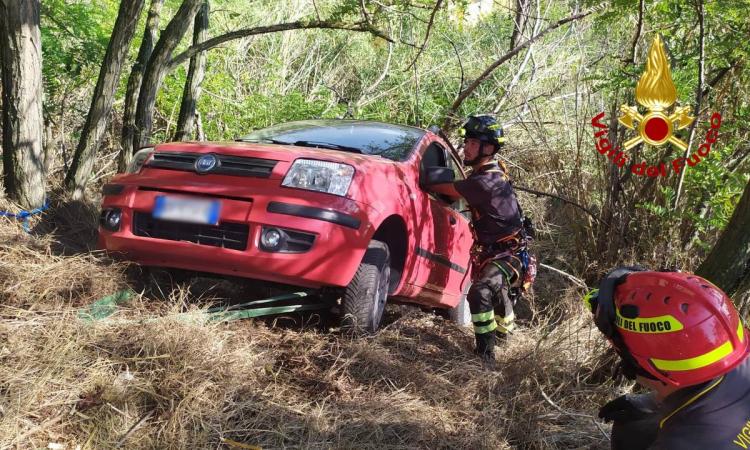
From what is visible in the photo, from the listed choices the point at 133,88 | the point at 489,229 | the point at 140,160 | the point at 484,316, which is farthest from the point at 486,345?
the point at 133,88

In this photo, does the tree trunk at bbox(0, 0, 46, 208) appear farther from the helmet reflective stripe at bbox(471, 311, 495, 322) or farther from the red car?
the helmet reflective stripe at bbox(471, 311, 495, 322)

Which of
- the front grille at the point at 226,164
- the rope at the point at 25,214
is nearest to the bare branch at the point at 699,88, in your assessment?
the front grille at the point at 226,164

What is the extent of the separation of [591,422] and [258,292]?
7.69 feet

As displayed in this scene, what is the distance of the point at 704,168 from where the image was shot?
231 inches

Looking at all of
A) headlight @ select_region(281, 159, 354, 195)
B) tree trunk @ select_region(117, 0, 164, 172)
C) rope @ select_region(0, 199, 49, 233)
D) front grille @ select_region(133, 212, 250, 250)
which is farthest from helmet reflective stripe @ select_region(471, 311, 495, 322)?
tree trunk @ select_region(117, 0, 164, 172)

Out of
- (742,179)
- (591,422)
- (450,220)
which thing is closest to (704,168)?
(742,179)

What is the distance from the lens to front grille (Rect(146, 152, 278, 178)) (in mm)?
4145

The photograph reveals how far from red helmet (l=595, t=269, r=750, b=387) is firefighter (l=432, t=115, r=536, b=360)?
97.5 inches

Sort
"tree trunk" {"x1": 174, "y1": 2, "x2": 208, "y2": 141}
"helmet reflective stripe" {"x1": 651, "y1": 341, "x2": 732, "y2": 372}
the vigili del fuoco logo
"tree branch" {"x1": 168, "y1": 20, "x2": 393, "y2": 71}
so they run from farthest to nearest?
"tree trunk" {"x1": 174, "y1": 2, "x2": 208, "y2": 141}
"tree branch" {"x1": 168, "y1": 20, "x2": 393, "y2": 71}
the vigili del fuoco logo
"helmet reflective stripe" {"x1": 651, "y1": 341, "x2": 732, "y2": 372}

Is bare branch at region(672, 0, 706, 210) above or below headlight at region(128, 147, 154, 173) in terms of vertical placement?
above

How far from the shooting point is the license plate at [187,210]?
13.1 feet

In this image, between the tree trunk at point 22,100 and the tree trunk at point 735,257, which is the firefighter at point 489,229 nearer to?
the tree trunk at point 735,257

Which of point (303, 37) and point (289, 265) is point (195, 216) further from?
point (303, 37)

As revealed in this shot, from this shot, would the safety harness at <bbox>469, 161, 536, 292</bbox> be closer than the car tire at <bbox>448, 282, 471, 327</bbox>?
Yes
